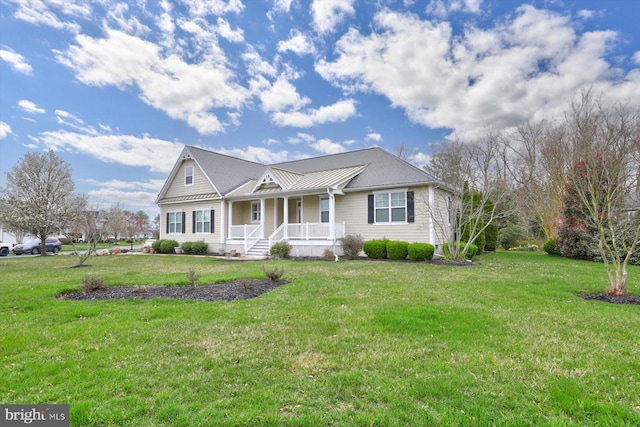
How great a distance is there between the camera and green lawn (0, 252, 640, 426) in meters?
2.72

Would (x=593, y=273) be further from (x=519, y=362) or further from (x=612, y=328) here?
(x=519, y=362)

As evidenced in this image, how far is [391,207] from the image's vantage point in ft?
52.6

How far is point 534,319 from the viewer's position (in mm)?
5348

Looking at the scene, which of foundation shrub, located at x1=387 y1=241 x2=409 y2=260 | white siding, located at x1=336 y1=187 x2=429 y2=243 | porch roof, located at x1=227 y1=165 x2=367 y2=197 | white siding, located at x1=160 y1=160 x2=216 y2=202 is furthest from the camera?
white siding, located at x1=160 y1=160 x2=216 y2=202

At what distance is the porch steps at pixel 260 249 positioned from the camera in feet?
58.1

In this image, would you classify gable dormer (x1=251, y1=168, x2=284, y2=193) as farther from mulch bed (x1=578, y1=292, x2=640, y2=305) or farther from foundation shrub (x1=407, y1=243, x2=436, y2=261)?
mulch bed (x1=578, y1=292, x2=640, y2=305)

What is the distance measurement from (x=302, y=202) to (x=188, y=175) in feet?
30.7

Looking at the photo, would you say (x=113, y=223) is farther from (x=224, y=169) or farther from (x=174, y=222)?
(x=224, y=169)

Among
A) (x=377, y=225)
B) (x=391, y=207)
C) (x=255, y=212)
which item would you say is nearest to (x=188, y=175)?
(x=255, y=212)

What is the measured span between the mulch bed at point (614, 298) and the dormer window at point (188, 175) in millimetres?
21808

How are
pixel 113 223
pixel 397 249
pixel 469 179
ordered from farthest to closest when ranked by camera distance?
pixel 113 223 < pixel 469 179 < pixel 397 249

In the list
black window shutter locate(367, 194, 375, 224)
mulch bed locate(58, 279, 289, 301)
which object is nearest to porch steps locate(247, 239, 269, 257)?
black window shutter locate(367, 194, 375, 224)

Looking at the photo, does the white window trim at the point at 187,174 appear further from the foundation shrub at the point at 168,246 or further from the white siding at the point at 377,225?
the white siding at the point at 377,225

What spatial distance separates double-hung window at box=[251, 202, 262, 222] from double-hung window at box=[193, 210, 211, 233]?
291cm
